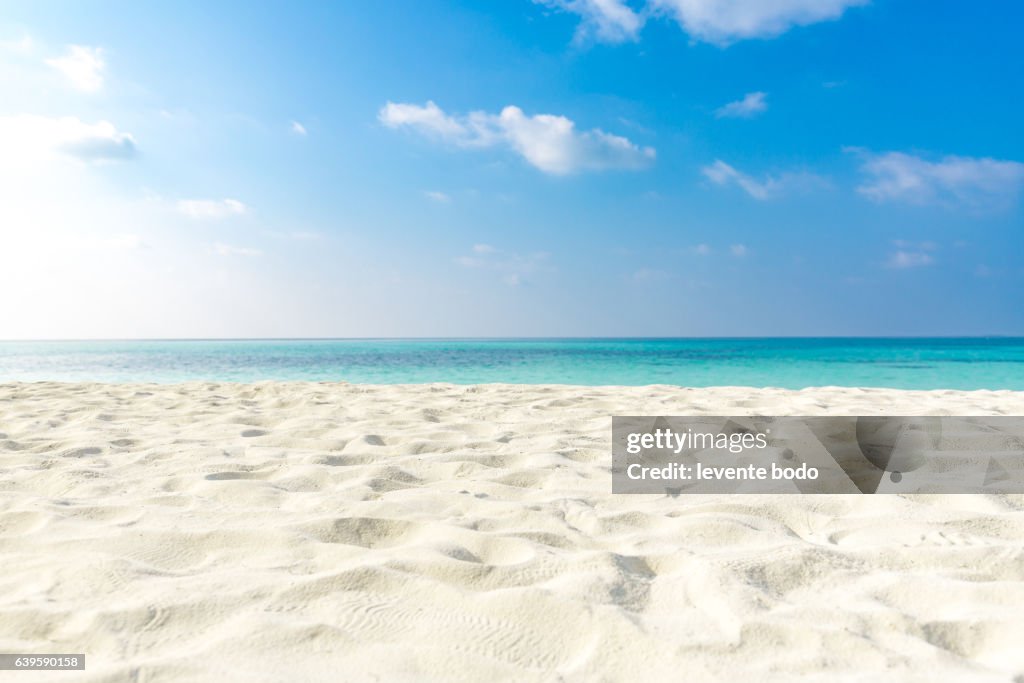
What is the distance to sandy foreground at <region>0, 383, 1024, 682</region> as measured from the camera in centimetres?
121

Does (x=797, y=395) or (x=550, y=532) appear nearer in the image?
(x=550, y=532)

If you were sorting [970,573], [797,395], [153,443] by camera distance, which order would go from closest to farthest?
[970,573] < [153,443] < [797,395]

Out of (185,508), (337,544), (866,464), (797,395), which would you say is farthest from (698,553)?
(797,395)

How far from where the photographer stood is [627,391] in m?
5.76

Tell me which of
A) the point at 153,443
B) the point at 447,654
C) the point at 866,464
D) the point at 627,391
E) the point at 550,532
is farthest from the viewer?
the point at 627,391

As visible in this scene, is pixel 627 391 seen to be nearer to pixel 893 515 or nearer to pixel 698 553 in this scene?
pixel 893 515

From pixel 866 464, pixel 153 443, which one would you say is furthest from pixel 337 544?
pixel 866 464

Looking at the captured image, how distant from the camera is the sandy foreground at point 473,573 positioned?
3.96 ft

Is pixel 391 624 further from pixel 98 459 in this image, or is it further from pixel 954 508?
pixel 98 459

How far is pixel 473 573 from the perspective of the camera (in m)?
1.56

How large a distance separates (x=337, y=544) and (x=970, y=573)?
1.69 m

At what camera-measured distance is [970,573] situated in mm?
1588

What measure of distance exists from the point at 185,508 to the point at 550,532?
48.7 inches

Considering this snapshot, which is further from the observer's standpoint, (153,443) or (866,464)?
Result: (153,443)
